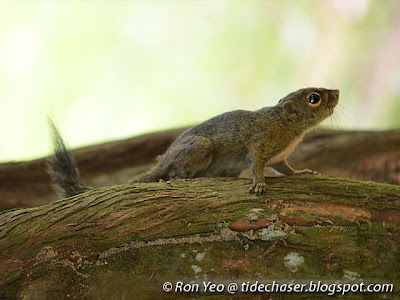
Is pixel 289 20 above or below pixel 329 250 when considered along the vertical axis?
above

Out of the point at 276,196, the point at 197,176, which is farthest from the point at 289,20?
the point at 276,196

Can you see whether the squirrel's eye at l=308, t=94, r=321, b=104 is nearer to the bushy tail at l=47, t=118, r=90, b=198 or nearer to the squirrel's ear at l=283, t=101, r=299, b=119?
the squirrel's ear at l=283, t=101, r=299, b=119

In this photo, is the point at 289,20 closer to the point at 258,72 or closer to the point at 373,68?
the point at 258,72

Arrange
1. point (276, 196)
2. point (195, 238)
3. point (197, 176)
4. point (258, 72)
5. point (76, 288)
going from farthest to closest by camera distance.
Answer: point (258, 72) → point (197, 176) → point (276, 196) → point (195, 238) → point (76, 288)

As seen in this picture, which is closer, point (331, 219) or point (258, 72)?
point (331, 219)

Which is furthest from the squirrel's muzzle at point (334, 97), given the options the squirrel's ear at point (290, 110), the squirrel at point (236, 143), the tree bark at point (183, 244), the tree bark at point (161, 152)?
the tree bark at point (161, 152)

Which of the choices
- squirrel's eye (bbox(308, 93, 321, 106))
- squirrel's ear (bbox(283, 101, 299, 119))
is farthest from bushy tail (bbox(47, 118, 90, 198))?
squirrel's eye (bbox(308, 93, 321, 106))

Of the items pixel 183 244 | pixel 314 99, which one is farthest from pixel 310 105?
pixel 183 244
